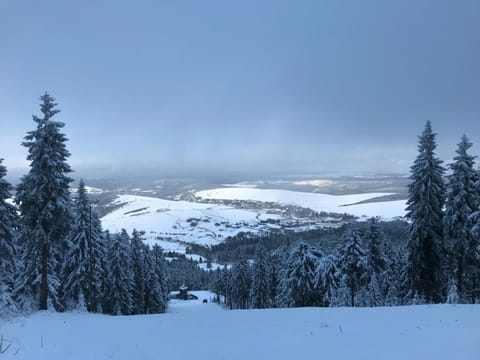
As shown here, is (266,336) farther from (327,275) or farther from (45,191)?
(327,275)

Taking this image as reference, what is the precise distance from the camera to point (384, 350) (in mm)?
8656

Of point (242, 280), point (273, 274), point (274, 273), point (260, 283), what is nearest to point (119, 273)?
point (260, 283)

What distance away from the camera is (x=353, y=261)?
3023 centimetres

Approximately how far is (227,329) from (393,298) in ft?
108

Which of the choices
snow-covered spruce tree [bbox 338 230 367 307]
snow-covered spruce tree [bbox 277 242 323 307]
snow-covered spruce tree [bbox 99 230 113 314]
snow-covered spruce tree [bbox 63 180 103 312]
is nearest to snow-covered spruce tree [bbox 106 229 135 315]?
snow-covered spruce tree [bbox 99 230 113 314]

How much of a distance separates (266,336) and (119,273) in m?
26.8

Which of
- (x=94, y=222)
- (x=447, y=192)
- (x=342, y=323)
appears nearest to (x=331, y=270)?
(x=447, y=192)

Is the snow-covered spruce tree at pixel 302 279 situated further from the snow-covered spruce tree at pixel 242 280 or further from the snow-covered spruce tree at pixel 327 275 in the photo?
the snow-covered spruce tree at pixel 242 280

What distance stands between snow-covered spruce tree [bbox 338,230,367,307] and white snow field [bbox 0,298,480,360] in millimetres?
14973

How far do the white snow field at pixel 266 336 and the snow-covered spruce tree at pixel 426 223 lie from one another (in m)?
8.47

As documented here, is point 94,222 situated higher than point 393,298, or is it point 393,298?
point 94,222

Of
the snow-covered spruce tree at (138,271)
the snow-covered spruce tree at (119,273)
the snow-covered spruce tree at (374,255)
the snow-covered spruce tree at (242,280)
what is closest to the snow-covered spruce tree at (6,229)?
the snow-covered spruce tree at (119,273)

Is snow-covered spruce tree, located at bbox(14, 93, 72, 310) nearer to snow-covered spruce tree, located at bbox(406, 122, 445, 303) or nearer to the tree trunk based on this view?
the tree trunk

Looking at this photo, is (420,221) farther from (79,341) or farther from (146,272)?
→ (146,272)
